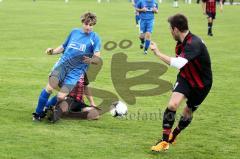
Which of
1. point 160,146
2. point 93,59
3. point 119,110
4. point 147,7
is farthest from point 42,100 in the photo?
point 147,7

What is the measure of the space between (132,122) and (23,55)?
941 centimetres

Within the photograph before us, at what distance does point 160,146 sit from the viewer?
8.45 m

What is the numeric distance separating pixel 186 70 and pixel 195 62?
0.60 feet

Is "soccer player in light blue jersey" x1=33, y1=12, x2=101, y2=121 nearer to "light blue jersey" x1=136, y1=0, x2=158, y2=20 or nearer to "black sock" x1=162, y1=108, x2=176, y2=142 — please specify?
"black sock" x1=162, y1=108, x2=176, y2=142

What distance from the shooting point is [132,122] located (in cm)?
1045

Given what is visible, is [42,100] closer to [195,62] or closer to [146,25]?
[195,62]

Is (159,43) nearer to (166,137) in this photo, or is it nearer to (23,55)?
(23,55)

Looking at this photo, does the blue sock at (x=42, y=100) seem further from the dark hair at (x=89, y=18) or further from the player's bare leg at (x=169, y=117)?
the player's bare leg at (x=169, y=117)

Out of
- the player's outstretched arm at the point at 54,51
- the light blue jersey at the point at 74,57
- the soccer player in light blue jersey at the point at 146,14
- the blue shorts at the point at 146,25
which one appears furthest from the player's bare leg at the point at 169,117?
the blue shorts at the point at 146,25

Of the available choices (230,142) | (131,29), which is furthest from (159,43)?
(230,142)

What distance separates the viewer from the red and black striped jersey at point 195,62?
8.22 m

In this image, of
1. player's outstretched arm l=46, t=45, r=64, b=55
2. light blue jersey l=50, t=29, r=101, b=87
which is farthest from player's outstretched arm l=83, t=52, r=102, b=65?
player's outstretched arm l=46, t=45, r=64, b=55

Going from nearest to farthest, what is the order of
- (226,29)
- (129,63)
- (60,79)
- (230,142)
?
1. (230,142)
2. (60,79)
3. (129,63)
4. (226,29)

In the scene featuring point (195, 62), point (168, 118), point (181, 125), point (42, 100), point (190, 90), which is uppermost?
point (195, 62)
